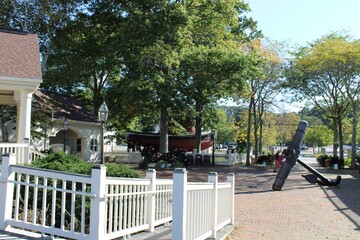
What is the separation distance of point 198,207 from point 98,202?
189 centimetres

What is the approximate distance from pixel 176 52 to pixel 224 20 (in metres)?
4.77

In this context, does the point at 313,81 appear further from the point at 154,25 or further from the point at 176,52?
the point at 154,25

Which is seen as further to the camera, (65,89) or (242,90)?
(65,89)

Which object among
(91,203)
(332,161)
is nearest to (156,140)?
(332,161)

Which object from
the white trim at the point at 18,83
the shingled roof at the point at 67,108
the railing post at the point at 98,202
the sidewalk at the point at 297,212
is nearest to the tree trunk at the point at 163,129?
the shingled roof at the point at 67,108

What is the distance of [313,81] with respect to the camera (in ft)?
115

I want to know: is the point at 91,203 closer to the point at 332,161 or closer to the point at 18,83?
the point at 18,83

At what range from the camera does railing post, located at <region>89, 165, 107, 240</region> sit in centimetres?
485

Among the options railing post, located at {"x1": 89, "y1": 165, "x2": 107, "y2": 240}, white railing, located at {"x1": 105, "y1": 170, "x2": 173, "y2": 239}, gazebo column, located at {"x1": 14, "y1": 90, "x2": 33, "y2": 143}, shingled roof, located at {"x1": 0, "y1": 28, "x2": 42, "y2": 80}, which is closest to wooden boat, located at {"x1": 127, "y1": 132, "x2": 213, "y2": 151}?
shingled roof, located at {"x1": 0, "y1": 28, "x2": 42, "y2": 80}

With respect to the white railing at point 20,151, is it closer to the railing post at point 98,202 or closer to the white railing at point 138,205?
the white railing at point 138,205

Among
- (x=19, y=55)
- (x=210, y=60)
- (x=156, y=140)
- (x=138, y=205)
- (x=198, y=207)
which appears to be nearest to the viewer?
(x=198, y=207)

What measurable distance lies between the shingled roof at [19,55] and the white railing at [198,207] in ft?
21.8

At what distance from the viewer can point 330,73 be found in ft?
108

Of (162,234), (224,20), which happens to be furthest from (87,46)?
(162,234)
